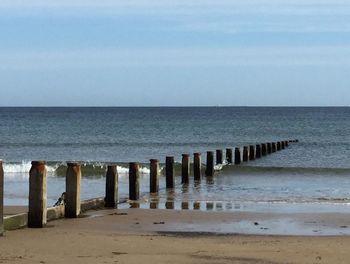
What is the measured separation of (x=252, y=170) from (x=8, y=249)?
2571cm

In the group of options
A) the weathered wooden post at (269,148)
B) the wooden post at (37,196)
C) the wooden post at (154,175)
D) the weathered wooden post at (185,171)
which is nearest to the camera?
the wooden post at (37,196)

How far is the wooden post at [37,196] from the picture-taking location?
1377cm

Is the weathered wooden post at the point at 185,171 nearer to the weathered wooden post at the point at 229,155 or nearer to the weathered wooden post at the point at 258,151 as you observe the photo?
the weathered wooden post at the point at 229,155

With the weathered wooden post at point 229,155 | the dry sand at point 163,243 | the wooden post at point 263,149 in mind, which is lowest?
the dry sand at point 163,243

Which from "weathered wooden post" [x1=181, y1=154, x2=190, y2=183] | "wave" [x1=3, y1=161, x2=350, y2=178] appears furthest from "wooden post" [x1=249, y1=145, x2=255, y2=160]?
"weathered wooden post" [x1=181, y1=154, x2=190, y2=183]

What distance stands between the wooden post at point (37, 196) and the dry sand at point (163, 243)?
1.09 ft

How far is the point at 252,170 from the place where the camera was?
3609 centimetres

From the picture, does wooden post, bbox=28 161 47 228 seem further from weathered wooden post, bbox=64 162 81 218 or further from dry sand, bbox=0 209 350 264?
weathered wooden post, bbox=64 162 81 218

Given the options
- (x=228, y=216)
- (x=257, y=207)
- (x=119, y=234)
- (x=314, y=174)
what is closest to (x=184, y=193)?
(x=257, y=207)

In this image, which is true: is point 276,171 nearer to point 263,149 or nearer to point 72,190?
point 263,149

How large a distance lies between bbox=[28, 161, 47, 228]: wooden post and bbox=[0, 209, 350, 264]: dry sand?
331mm

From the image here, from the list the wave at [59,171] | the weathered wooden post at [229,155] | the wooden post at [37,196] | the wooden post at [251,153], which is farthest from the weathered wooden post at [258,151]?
the wooden post at [37,196]

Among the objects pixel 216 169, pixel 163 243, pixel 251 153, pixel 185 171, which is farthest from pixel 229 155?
pixel 163 243

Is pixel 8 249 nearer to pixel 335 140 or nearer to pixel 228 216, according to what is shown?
pixel 228 216
